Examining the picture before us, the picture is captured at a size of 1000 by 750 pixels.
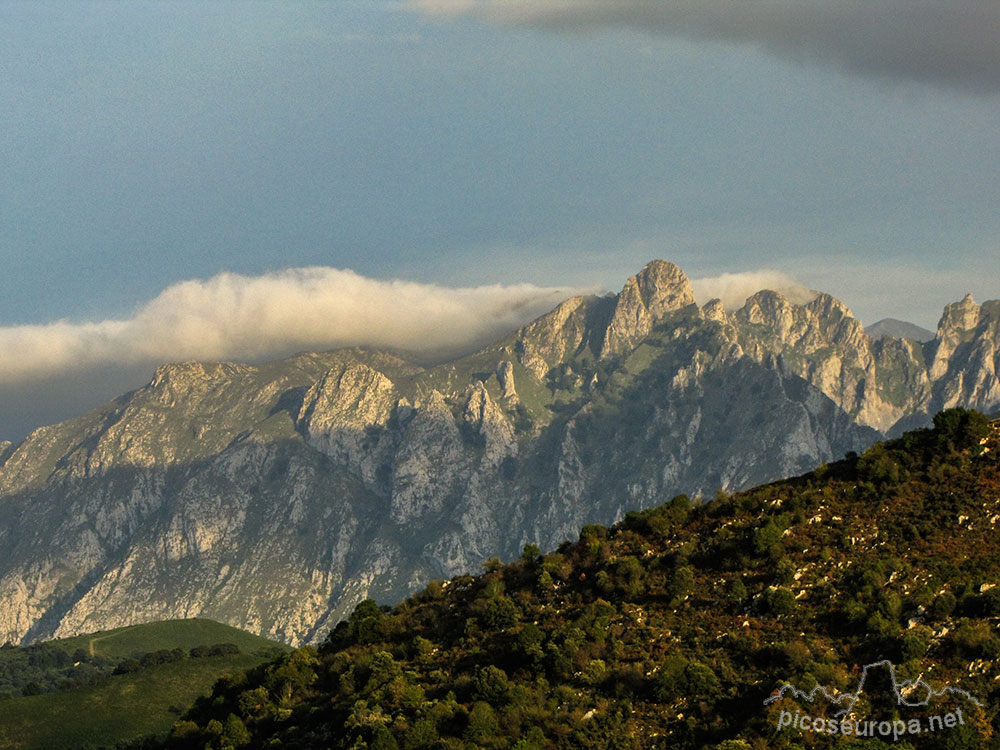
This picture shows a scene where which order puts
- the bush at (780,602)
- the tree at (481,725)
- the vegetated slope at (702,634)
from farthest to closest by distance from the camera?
the bush at (780,602), the tree at (481,725), the vegetated slope at (702,634)

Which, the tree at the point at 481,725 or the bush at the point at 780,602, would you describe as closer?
the tree at the point at 481,725

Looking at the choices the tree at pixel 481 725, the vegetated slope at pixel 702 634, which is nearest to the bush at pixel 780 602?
the vegetated slope at pixel 702 634

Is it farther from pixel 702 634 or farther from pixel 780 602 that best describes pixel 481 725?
pixel 780 602

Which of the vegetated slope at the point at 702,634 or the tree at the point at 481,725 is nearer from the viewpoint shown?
the vegetated slope at the point at 702,634

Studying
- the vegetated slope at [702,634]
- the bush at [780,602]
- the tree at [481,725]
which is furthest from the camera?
the bush at [780,602]

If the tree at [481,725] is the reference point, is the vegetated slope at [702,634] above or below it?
above

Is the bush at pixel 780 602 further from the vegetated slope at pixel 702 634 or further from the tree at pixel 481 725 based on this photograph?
the tree at pixel 481 725

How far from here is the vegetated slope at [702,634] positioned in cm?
9375

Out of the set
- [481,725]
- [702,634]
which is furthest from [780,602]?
[481,725]

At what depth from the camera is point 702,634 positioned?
349 feet

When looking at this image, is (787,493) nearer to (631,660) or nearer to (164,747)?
(631,660)

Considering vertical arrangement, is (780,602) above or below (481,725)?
above

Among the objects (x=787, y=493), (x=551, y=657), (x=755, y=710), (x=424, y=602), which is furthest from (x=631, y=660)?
(x=424, y=602)

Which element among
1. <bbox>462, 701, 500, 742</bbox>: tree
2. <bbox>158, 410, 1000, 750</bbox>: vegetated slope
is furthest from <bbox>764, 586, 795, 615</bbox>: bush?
<bbox>462, 701, 500, 742</bbox>: tree
